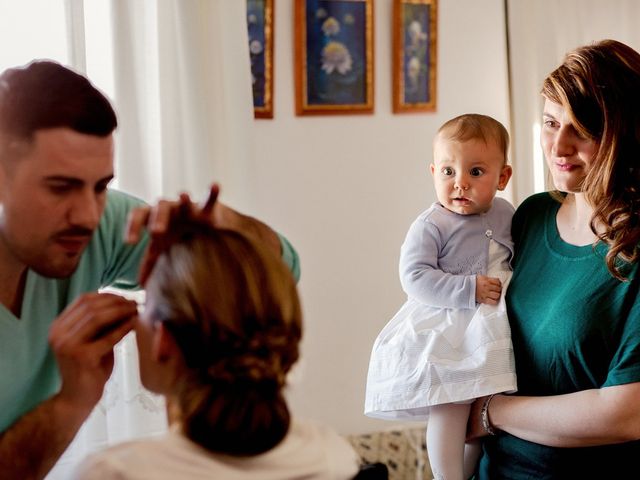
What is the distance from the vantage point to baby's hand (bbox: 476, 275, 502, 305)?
6.77 feet

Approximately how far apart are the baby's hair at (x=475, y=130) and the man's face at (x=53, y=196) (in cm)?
109

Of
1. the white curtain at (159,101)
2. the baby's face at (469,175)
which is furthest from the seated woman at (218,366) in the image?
the white curtain at (159,101)

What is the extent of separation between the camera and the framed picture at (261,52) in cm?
314

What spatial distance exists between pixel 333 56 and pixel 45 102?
6.84 ft

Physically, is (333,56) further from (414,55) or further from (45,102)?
(45,102)

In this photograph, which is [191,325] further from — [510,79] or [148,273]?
[510,79]

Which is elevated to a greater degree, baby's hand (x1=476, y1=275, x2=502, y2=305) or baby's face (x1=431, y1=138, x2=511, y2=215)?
baby's face (x1=431, y1=138, x2=511, y2=215)

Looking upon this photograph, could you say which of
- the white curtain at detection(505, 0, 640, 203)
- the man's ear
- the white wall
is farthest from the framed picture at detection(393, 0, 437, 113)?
the man's ear

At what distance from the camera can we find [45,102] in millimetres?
1355

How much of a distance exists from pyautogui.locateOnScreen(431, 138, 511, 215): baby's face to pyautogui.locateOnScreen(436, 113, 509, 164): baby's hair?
0.01m

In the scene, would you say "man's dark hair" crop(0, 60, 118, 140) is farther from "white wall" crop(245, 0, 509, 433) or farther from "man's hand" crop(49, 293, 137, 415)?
"white wall" crop(245, 0, 509, 433)

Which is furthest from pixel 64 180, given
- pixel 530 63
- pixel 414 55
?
pixel 530 63

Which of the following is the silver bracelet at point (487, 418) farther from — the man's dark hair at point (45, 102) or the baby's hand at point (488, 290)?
the man's dark hair at point (45, 102)

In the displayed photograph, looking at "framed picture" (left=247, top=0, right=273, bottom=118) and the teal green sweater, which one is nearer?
the teal green sweater
